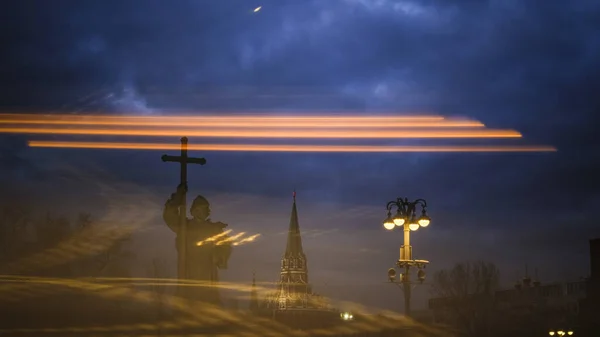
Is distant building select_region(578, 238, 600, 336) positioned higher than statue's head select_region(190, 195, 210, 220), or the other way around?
statue's head select_region(190, 195, 210, 220)

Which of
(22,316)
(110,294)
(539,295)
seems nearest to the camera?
(22,316)

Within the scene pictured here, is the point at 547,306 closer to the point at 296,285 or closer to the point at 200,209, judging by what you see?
the point at 200,209

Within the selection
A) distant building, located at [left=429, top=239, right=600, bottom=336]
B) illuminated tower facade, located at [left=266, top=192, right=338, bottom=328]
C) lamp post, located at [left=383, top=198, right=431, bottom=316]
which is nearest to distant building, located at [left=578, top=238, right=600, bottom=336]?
distant building, located at [left=429, top=239, right=600, bottom=336]

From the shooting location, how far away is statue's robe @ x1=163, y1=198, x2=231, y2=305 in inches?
782

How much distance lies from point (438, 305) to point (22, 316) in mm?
72599

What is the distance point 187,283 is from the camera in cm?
2053

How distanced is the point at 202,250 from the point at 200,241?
13.9 inches

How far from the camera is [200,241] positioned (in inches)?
789

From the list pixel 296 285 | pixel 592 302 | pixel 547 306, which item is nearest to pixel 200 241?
pixel 592 302

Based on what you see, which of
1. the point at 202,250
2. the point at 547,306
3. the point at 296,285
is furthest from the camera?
the point at 296,285

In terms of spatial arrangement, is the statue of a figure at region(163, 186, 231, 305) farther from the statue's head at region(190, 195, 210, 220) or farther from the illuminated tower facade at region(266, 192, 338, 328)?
the illuminated tower facade at region(266, 192, 338, 328)

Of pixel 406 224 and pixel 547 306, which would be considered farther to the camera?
pixel 547 306

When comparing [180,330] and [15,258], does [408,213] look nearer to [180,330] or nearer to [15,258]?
[180,330]

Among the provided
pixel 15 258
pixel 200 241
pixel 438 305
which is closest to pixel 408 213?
pixel 200 241
